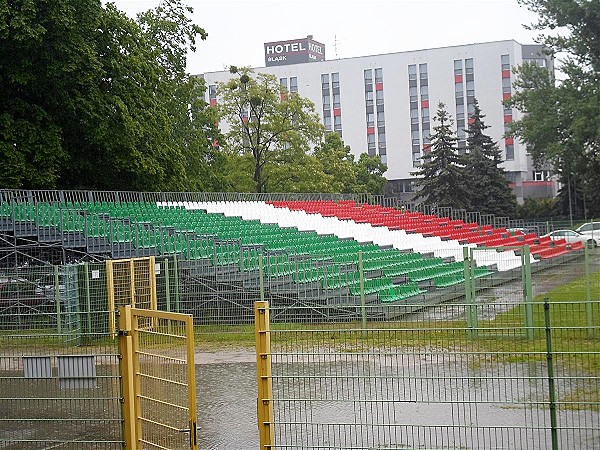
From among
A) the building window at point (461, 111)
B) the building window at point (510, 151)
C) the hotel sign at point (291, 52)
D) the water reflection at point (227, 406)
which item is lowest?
the water reflection at point (227, 406)

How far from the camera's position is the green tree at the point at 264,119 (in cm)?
5503

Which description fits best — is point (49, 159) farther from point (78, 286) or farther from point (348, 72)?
point (348, 72)

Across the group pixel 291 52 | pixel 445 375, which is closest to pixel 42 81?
pixel 445 375

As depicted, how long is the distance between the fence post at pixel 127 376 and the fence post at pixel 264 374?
109 centimetres

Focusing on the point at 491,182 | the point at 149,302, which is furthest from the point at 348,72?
the point at 149,302

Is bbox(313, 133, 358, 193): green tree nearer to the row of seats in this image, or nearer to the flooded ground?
the row of seats

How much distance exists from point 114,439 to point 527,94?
52.6m

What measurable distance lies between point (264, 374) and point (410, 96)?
85.0m

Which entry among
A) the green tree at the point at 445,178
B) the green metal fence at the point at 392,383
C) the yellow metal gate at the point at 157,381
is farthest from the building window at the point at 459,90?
the yellow metal gate at the point at 157,381

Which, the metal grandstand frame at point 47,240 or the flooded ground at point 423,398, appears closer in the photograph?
the flooded ground at point 423,398

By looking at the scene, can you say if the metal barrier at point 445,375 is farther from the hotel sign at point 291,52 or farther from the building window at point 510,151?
the hotel sign at point 291,52

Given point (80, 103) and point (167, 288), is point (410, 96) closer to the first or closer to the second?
point (80, 103)

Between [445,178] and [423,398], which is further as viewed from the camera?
[445,178]

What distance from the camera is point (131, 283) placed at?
715 inches
